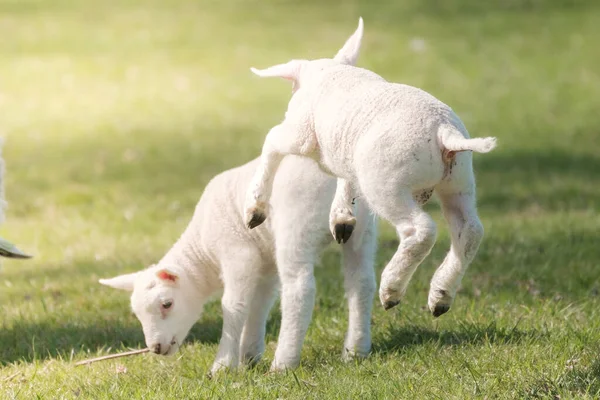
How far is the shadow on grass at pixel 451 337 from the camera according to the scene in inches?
198

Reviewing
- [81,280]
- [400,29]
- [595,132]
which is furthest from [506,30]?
[81,280]

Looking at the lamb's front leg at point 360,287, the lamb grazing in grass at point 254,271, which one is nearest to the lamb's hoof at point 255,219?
the lamb grazing in grass at point 254,271

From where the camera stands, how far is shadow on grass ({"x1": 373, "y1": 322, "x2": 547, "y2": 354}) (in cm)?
502

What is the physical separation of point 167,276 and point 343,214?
5.11 ft

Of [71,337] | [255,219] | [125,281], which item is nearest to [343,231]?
[255,219]

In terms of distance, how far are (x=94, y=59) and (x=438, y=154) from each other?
14.0 metres


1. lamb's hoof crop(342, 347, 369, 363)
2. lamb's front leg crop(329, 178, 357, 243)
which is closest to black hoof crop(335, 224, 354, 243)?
lamb's front leg crop(329, 178, 357, 243)

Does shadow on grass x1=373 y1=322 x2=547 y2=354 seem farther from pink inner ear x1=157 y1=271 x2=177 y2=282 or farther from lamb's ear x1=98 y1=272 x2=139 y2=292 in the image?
lamb's ear x1=98 y1=272 x2=139 y2=292

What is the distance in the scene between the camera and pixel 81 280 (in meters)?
7.32

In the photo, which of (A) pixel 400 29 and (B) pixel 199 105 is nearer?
(B) pixel 199 105

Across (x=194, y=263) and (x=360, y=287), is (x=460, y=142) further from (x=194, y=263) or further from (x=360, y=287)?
(x=194, y=263)

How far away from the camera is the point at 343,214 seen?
409 cm

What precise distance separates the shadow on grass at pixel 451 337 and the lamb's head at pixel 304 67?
1482 mm

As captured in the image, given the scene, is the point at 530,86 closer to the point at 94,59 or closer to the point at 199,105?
the point at 199,105
